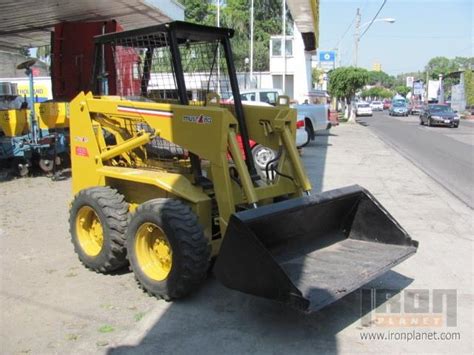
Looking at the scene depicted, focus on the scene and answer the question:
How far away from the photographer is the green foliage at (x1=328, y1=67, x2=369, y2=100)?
40406mm

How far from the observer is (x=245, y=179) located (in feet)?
16.5

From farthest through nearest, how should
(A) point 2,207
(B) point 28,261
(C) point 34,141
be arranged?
1. (C) point 34,141
2. (A) point 2,207
3. (B) point 28,261

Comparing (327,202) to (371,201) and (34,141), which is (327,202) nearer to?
(371,201)

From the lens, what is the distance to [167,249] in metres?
5.08

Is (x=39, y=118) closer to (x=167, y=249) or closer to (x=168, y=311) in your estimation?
(x=167, y=249)

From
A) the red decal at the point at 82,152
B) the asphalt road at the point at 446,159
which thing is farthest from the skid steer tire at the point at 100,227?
the asphalt road at the point at 446,159

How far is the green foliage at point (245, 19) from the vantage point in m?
52.9

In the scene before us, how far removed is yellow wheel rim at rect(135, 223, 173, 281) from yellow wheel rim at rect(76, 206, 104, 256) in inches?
35.0

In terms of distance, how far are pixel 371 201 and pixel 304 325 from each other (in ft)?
5.25

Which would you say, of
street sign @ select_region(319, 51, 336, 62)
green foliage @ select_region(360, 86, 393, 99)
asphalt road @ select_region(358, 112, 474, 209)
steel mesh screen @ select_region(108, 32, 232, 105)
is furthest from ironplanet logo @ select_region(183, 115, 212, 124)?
green foliage @ select_region(360, 86, 393, 99)

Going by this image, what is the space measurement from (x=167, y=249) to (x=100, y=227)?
1.20 metres

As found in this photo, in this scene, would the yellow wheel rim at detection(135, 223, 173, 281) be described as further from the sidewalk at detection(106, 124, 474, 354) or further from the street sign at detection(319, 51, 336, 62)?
the street sign at detection(319, 51, 336, 62)

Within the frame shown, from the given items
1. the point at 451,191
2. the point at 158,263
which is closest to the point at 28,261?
the point at 158,263

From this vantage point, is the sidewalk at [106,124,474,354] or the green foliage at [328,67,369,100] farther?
the green foliage at [328,67,369,100]
